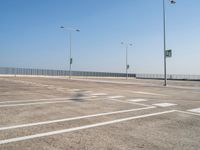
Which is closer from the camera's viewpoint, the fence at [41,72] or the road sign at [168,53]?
the road sign at [168,53]

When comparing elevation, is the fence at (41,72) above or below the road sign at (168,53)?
below

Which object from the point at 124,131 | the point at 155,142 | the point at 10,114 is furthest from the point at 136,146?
the point at 10,114

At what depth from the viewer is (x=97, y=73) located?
7550cm

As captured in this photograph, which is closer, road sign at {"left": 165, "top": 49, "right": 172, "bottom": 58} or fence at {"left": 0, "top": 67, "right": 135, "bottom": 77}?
road sign at {"left": 165, "top": 49, "right": 172, "bottom": 58}

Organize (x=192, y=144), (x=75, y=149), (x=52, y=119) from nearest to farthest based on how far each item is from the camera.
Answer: (x=75, y=149) < (x=192, y=144) < (x=52, y=119)

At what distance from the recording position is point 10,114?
6586mm

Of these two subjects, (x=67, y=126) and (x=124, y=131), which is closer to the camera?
(x=124, y=131)

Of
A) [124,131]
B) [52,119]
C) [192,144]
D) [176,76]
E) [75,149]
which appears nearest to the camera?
[75,149]

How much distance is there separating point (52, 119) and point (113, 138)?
7.83ft

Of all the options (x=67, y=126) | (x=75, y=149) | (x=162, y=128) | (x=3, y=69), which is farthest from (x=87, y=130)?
(x=3, y=69)

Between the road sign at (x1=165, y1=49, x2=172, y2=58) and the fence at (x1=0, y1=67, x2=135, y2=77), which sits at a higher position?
the road sign at (x1=165, y1=49, x2=172, y2=58)

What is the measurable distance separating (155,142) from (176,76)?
246 feet

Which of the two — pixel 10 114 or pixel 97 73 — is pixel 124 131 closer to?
pixel 10 114

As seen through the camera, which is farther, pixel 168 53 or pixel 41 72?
pixel 41 72
